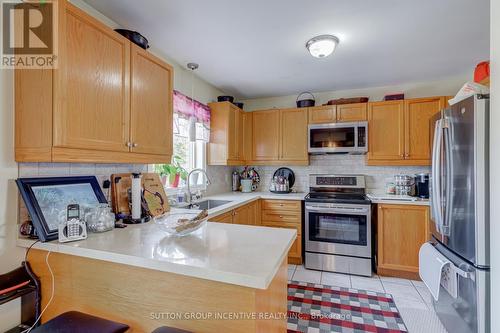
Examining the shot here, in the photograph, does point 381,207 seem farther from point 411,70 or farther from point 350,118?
point 411,70

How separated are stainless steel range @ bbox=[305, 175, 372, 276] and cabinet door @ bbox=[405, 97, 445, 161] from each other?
0.86 m

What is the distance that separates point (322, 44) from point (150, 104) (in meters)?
1.54

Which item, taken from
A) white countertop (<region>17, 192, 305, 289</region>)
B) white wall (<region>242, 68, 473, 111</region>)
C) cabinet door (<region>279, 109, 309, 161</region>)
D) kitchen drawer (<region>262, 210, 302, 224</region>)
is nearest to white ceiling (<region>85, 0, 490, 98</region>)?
white wall (<region>242, 68, 473, 111</region>)

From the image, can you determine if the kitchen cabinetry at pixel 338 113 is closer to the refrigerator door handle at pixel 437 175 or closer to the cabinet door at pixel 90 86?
the refrigerator door handle at pixel 437 175

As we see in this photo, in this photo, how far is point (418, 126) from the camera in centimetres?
300

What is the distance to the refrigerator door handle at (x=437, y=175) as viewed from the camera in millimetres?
1890

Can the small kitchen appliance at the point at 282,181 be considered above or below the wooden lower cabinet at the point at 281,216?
above

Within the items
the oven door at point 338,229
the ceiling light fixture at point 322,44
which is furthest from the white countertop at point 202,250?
the oven door at point 338,229

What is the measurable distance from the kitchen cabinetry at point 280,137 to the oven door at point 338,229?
2.68 feet

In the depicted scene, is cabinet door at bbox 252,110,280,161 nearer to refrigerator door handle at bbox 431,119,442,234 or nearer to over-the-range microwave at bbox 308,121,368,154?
over-the-range microwave at bbox 308,121,368,154

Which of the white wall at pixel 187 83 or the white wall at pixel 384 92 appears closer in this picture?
the white wall at pixel 187 83

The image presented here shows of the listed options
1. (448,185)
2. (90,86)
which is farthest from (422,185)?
(90,86)

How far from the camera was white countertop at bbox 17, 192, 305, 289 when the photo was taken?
90 cm

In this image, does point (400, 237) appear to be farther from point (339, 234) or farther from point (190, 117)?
point (190, 117)
